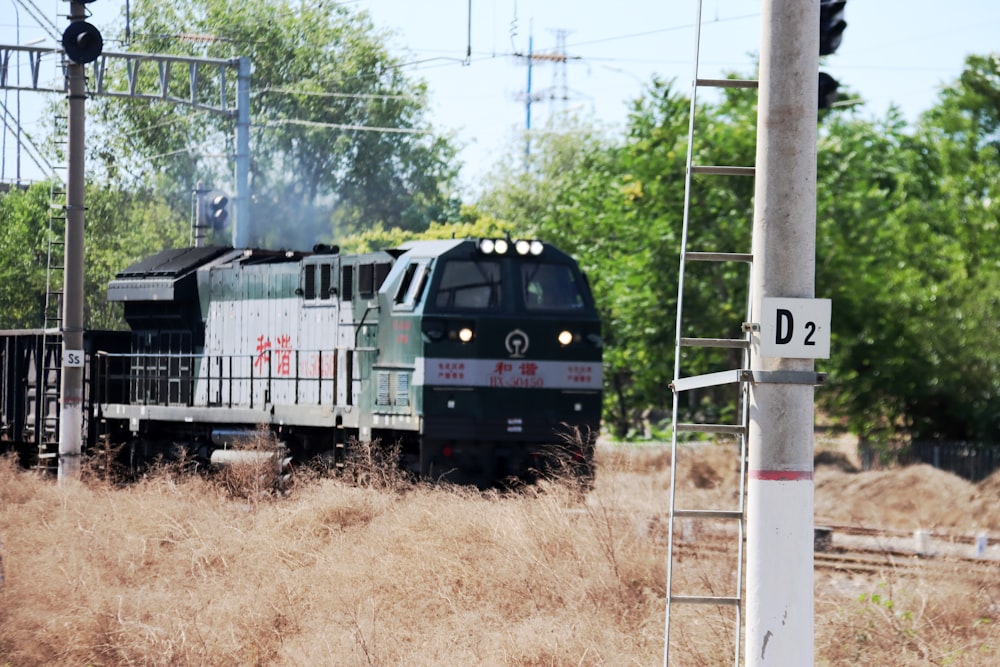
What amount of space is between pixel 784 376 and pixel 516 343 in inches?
380

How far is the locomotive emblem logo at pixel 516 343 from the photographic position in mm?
15039

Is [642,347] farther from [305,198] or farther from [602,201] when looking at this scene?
[305,198]

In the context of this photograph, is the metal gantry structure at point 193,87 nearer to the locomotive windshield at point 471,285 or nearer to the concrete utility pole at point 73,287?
the concrete utility pole at point 73,287

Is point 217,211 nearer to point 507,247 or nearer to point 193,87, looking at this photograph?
point 193,87

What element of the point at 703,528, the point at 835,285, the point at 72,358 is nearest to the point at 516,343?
the point at 703,528

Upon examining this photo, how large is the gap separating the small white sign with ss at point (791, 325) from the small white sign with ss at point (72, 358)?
44.4ft

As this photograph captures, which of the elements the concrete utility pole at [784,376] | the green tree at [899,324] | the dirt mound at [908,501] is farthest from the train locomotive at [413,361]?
the green tree at [899,324]

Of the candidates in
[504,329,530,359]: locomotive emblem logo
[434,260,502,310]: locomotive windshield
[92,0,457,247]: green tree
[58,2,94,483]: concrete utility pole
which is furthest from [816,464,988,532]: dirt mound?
[92,0,457,247]: green tree

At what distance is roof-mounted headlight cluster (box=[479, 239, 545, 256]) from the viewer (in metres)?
15.1

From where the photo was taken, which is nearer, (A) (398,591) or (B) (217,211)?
(A) (398,591)

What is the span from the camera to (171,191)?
56.4 m

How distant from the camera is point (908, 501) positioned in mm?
21609

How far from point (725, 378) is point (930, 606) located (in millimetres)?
4685

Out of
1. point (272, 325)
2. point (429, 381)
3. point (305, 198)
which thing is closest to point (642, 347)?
point (272, 325)
